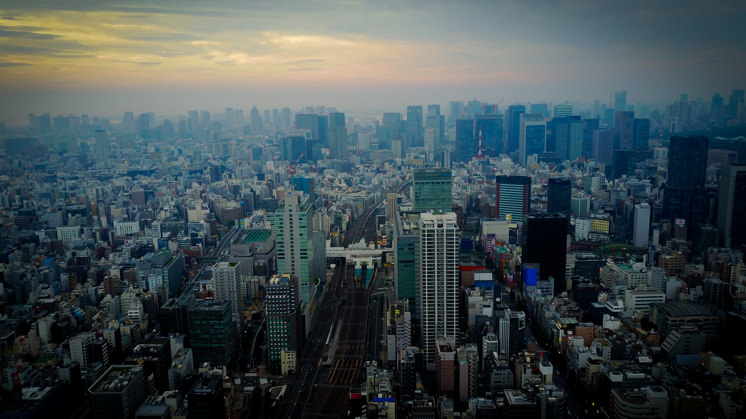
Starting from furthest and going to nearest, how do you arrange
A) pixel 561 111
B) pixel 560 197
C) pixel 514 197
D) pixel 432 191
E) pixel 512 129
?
pixel 512 129 < pixel 561 111 < pixel 514 197 < pixel 560 197 < pixel 432 191

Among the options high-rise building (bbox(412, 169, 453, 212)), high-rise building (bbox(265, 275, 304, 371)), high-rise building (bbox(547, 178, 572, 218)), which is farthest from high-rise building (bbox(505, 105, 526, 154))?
high-rise building (bbox(265, 275, 304, 371))

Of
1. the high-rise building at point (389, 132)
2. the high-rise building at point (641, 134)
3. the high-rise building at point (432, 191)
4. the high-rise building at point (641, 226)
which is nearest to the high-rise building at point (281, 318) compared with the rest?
the high-rise building at point (432, 191)

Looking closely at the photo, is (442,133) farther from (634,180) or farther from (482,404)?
(482,404)

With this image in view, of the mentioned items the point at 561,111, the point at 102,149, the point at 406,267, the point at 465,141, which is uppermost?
the point at 561,111

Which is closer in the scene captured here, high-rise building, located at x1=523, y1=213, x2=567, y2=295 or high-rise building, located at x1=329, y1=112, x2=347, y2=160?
high-rise building, located at x1=523, y1=213, x2=567, y2=295

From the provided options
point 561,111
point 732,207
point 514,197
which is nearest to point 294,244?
point 732,207

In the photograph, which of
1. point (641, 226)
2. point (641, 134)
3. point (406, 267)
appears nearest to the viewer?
point (406, 267)

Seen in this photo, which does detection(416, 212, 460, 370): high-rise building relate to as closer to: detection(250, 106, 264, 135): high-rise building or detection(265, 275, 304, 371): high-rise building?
detection(265, 275, 304, 371): high-rise building

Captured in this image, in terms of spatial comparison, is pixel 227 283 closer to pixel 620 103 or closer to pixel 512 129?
pixel 620 103
